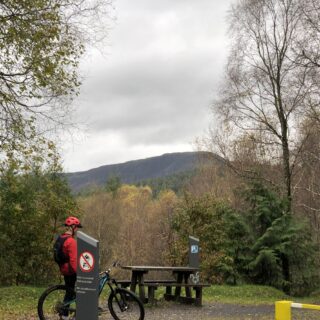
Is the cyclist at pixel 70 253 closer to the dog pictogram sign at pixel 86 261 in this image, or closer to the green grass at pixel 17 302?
the dog pictogram sign at pixel 86 261

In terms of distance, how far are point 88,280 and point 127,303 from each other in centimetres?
276

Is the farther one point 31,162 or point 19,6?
point 31,162

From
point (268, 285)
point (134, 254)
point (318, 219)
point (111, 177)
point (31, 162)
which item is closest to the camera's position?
point (31, 162)

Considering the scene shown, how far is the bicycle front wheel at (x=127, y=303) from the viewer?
929 centimetres

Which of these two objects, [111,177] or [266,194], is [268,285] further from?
[111,177]

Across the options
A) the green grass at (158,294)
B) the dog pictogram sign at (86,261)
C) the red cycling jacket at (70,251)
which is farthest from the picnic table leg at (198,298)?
the dog pictogram sign at (86,261)

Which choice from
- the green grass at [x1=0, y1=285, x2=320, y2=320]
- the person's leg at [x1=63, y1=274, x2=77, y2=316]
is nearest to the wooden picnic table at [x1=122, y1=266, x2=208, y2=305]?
the green grass at [x1=0, y1=285, x2=320, y2=320]

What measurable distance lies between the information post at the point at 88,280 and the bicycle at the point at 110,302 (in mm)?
1986

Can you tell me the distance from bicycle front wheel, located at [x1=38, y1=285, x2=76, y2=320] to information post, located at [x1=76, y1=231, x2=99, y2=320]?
1860mm

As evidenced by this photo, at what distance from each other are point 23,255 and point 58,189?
3414 mm

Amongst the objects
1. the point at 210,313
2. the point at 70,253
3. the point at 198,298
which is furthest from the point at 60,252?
the point at 198,298

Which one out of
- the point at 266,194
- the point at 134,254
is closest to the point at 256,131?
the point at 266,194

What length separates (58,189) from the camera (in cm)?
2466

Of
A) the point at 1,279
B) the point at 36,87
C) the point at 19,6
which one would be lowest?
the point at 1,279
